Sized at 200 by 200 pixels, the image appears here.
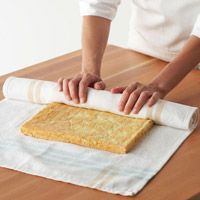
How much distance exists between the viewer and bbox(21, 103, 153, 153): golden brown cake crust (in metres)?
1.18

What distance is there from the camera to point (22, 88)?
4.70 feet

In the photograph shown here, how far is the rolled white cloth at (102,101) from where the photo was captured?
126cm

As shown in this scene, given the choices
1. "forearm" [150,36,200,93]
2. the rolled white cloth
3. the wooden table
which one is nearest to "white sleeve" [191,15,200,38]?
"forearm" [150,36,200,93]

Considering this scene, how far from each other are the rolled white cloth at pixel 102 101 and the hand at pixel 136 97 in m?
0.01

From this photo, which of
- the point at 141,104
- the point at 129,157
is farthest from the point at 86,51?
the point at 129,157

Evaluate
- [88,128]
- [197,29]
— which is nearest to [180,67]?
[197,29]

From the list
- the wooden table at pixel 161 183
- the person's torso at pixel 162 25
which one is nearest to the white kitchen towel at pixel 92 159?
the wooden table at pixel 161 183

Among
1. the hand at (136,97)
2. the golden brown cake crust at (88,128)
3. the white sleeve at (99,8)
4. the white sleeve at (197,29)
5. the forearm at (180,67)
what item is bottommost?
the golden brown cake crust at (88,128)

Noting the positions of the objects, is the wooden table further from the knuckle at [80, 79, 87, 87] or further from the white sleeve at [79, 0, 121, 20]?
the white sleeve at [79, 0, 121, 20]

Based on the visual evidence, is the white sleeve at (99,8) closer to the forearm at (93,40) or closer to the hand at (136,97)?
the forearm at (93,40)

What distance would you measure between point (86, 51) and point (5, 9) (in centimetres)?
156

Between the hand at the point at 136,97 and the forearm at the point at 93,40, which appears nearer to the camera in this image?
the hand at the point at 136,97

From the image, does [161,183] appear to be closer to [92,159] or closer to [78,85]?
[92,159]

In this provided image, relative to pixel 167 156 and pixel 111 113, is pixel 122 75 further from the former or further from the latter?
pixel 167 156
